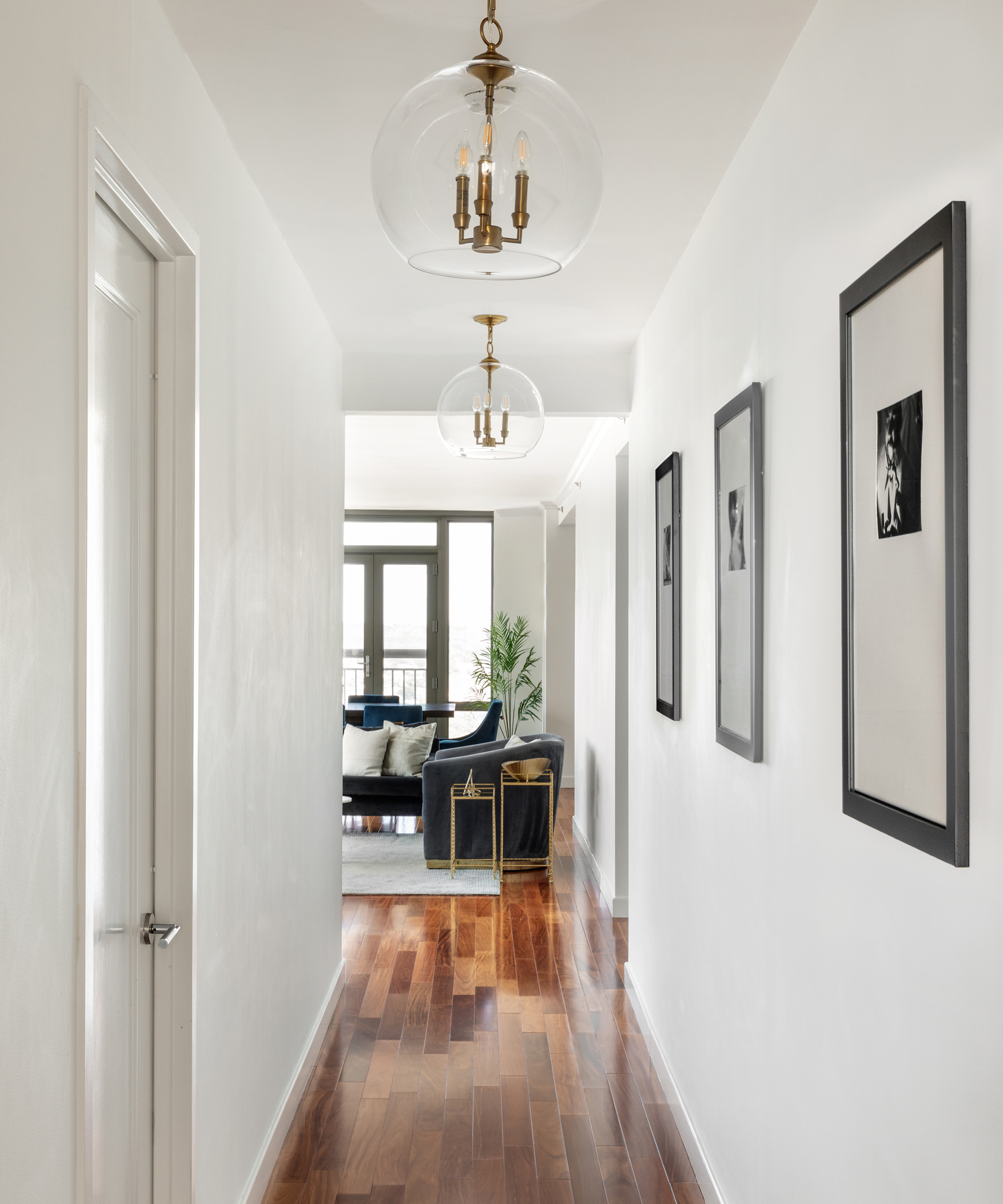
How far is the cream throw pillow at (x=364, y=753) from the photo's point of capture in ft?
22.0

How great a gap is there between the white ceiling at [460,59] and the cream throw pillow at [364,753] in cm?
430

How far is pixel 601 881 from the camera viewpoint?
5.48 m

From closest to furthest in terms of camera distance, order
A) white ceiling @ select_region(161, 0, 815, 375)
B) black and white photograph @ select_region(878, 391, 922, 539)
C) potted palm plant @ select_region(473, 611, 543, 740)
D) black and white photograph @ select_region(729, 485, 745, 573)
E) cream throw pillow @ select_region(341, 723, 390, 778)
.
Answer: black and white photograph @ select_region(878, 391, 922, 539) → white ceiling @ select_region(161, 0, 815, 375) → black and white photograph @ select_region(729, 485, 745, 573) → cream throw pillow @ select_region(341, 723, 390, 778) → potted palm plant @ select_region(473, 611, 543, 740)

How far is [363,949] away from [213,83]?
12.0ft

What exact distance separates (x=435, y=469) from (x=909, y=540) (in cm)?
629

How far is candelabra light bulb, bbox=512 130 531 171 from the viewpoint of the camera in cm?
129

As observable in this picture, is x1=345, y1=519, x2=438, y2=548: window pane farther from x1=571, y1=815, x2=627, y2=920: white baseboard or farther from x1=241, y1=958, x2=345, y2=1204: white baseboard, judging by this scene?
x1=241, y1=958, x2=345, y2=1204: white baseboard

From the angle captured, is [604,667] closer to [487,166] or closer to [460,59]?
[460,59]

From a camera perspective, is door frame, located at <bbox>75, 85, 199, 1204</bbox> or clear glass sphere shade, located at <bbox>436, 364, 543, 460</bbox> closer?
door frame, located at <bbox>75, 85, 199, 1204</bbox>

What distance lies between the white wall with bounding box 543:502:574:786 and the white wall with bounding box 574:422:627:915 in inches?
64.9

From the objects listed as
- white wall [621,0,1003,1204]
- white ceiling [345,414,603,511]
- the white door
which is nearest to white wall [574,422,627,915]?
white ceiling [345,414,603,511]

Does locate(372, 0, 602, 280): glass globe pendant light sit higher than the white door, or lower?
higher

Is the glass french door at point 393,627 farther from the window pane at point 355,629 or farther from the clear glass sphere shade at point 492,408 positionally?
the clear glass sphere shade at point 492,408

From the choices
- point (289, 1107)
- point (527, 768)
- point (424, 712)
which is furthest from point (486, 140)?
point (424, 712)
